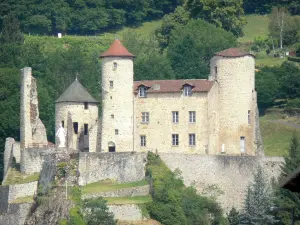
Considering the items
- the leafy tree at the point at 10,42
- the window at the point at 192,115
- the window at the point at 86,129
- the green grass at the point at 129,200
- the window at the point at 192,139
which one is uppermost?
the leafy tree at the point at 10,42

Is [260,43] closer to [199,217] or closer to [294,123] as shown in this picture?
[294,123]

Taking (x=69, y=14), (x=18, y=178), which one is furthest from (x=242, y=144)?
(x=69, y=14)

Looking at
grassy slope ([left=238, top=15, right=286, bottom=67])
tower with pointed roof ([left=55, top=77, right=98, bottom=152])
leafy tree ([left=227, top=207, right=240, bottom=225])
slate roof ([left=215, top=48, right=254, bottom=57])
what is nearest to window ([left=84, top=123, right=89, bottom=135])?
tower with pointed roof ([left=55, top=77, right=98, bottom=152])

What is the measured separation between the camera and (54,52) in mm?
103312

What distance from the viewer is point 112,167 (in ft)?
246

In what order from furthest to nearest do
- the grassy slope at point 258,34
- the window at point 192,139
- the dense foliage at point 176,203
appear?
the grassy slope at point 258,34, the window at point 192,139, the dense foliage at point 176,203

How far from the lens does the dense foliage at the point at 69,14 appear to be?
113250mm

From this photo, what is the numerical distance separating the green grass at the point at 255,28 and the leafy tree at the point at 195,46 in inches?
341

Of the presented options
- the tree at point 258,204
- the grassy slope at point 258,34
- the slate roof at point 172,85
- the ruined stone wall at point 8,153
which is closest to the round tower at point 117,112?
the slate roof at point 172,85

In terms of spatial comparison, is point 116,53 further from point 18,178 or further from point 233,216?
point 233,216

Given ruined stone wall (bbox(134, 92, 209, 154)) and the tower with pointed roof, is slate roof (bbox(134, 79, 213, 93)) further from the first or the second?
the tower with pointed roof

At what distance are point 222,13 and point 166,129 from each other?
30988 mm

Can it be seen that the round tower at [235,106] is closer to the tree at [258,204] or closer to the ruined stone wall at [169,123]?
the ruined stone wall at [169,123]

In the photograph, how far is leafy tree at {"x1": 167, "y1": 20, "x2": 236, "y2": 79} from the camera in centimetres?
9339
